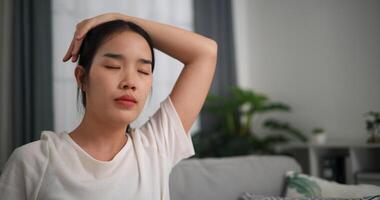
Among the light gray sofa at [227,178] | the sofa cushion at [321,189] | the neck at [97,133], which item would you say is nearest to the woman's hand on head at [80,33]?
the neck at [97,133]

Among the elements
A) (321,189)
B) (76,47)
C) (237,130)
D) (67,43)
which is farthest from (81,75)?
(237,130)

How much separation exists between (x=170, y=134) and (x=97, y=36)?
29 cm

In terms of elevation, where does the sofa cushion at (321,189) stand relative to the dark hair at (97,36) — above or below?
below

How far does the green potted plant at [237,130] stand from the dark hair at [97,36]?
1745 mm

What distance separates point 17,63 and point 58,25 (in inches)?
12.8

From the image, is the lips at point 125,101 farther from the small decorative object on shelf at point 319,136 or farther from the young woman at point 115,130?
the small decorative object on shelf at point 319,136

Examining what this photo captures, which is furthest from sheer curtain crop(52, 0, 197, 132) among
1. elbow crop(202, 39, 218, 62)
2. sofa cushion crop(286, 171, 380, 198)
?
elbow crop(202, 39, 218, 62)

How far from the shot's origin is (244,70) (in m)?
3.16

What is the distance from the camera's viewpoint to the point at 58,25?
207 centimetres

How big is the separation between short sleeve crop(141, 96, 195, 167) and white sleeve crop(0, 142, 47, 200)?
27cm

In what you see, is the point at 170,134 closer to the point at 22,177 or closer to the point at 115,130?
the point at 115,130

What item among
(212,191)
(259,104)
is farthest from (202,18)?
(212,191)

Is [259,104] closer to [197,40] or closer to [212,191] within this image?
[212,191]

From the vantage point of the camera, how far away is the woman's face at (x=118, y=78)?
2.43ft
